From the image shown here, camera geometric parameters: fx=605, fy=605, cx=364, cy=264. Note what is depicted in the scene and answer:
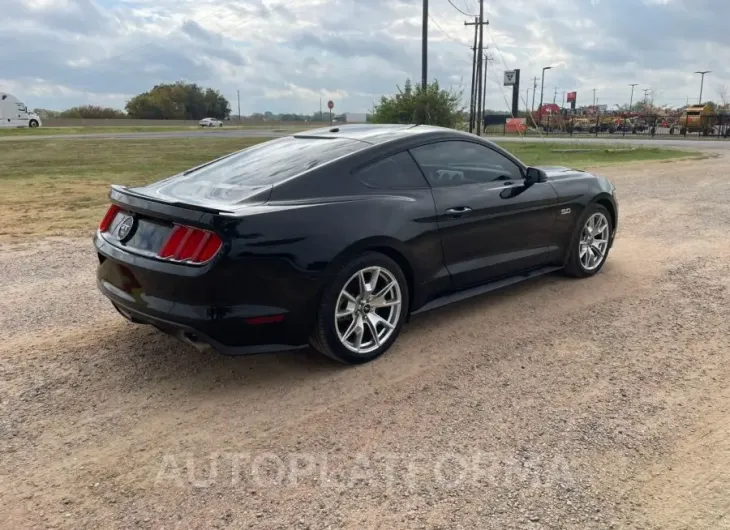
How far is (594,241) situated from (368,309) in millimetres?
2909

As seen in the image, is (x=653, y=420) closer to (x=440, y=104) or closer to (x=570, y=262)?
(x=570, y=262)

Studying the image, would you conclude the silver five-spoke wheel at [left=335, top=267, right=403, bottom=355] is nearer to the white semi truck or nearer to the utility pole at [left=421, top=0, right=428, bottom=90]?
the utility pole at [left=421, top=0, right=428, bottom=90]

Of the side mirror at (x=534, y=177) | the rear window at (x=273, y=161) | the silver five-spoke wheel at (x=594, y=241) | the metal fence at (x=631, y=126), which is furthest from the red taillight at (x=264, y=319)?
the metal fence at (x=631, y=126)

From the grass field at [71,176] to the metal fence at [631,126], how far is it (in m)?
25.2

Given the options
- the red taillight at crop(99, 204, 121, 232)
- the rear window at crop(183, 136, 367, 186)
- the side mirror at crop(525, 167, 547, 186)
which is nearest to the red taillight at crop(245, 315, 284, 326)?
the rear window at crop(183, 136, 367, 186)

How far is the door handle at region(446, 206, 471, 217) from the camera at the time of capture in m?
4.30

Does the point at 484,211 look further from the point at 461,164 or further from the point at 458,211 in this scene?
the point at 461,164

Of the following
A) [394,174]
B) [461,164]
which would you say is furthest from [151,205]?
[461,164]

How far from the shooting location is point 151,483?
2.70 meters

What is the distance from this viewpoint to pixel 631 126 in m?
54.9

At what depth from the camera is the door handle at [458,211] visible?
14.1ft

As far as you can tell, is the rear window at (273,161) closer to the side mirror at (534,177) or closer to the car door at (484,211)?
the car door at (484,211)

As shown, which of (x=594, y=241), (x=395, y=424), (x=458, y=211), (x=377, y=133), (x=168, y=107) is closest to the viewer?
(x=395, y=424)

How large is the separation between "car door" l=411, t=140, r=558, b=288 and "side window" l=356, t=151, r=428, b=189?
0.30ft
